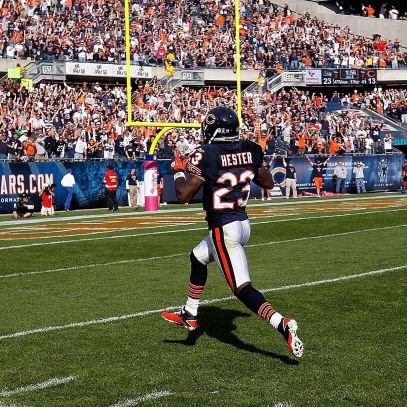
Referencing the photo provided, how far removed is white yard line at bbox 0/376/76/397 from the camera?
17.3ft

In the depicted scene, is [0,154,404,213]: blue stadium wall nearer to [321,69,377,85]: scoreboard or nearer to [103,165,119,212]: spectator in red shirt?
[103,165,119,212]: spectator in red shirt

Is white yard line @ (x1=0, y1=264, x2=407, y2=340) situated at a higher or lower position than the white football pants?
lower

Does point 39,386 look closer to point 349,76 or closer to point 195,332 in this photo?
point 195,332

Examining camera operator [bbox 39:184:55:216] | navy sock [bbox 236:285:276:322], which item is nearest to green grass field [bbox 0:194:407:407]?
navy sock [bbox 236:285:276:322]

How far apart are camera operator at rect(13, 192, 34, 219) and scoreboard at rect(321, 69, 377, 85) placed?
21.2 meters

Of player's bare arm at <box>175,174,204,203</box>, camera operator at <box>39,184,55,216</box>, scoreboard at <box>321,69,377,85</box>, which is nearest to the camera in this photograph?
player's bare arm at <box>175,174,204,203</box>

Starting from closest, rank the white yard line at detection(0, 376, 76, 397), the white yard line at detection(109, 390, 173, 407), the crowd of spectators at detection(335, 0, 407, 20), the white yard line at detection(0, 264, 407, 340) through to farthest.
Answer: the white yard line at detection(109, 390, 173, 407) → the white yard line at detection(0, 376, 76, 397) → the white yard line at detection(0, 264, 407, 340) → the crowd of spectators at detection(335, 0, 407, 20)

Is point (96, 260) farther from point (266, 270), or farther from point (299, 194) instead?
point (299, 194)

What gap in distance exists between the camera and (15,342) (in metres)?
6.77

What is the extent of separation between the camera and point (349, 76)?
139 ft

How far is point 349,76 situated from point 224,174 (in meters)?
37.3

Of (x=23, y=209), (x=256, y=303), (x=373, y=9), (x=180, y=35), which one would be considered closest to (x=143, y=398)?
(x=256, y=303)

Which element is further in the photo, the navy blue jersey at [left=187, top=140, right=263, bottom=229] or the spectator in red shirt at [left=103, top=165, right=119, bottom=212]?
the spectator in red shirt at [left=103, top=165, right=119, bottom=212]

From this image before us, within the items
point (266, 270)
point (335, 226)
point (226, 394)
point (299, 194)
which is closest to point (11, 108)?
point (299, 194)
